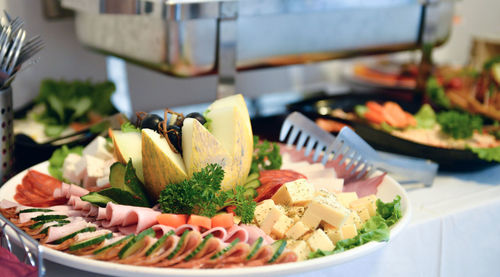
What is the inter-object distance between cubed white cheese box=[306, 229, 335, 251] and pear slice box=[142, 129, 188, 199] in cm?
24

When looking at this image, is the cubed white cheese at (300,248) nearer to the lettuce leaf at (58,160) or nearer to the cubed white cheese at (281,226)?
the cubed white cheese at (281,226)

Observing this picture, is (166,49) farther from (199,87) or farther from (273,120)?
(199,87)

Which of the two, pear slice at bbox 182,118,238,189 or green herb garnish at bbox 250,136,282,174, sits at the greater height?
pear slice at bbox 182,118,238,189

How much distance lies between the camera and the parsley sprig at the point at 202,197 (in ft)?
2.65

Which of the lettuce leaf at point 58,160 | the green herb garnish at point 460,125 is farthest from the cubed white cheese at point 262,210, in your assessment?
the green herb garnish at point 460,125

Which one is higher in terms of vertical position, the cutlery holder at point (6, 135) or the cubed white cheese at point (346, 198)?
the cutlery holder at point (6, 135)

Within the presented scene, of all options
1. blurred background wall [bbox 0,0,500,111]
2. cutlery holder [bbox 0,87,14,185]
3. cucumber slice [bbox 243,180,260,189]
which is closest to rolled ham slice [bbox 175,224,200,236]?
cucumber slice [bbox 243,180,260,189]

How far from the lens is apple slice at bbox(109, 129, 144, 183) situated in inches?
35.7

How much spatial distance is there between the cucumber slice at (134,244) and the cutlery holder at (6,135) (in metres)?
0.45

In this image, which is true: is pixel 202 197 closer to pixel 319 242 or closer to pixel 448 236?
pixel 319 242

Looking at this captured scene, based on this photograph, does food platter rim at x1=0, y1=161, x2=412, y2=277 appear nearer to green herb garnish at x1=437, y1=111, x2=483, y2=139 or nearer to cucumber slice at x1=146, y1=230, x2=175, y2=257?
cucumber slice at x1=146, y1=230, x2=175, y2=257

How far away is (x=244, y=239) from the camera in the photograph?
30.1 inches

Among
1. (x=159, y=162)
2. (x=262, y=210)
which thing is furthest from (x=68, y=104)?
(x=262, y=210)

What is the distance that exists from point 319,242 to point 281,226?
0.07 metres
